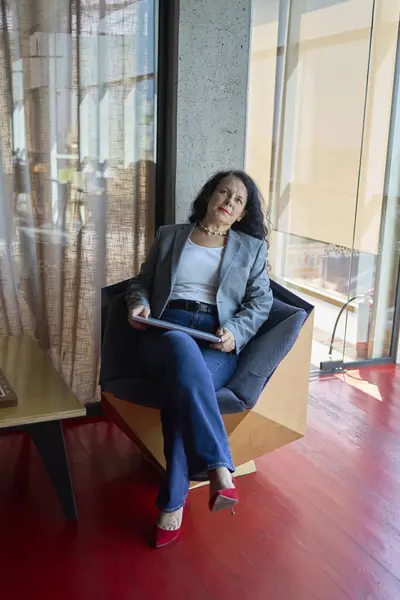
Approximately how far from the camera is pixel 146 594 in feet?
5.76

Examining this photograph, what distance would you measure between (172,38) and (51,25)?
0.51m

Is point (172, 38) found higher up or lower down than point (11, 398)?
higher up

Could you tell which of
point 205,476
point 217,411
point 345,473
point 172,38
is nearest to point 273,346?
point 217,411

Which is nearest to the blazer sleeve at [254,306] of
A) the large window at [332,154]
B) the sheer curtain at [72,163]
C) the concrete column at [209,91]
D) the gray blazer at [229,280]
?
the gray blazer at [229,280]

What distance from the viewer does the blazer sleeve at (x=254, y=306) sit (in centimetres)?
226

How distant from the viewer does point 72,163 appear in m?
2.66

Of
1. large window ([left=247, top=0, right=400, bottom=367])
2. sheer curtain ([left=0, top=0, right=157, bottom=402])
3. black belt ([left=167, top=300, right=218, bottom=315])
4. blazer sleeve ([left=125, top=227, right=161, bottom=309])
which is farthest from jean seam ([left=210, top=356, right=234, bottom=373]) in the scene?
large window ([left=247, top=0, right=400, bottom=367])

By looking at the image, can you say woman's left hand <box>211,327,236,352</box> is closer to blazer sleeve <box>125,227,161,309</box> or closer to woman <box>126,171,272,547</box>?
woman <box>126,171,272,547</box>

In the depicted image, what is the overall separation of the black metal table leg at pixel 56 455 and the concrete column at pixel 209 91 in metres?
1.19

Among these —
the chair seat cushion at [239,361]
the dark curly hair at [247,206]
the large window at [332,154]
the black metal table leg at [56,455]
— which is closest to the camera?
the black metal table leg at [56,455]

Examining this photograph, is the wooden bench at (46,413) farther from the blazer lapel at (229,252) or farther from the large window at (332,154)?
the large window at (332,154)

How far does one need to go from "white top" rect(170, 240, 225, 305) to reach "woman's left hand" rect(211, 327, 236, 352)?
0.20 m

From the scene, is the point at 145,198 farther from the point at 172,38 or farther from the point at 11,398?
the point at 11,398

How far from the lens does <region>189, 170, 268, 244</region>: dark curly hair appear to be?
2508mm
